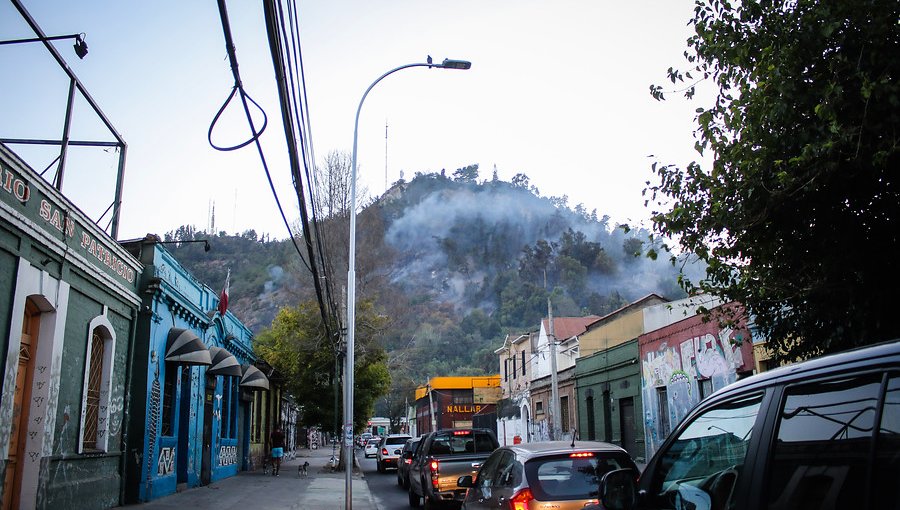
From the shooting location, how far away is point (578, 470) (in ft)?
23.6

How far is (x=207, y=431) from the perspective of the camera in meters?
20.0

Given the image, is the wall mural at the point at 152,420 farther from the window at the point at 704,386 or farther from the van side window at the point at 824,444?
the van side window at the point at 824,444

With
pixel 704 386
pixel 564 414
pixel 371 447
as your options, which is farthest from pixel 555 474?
pixel 371 447

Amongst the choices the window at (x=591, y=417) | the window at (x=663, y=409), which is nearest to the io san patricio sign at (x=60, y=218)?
the window at (x=663, y=409)

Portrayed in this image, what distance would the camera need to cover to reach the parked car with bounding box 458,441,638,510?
6.93m

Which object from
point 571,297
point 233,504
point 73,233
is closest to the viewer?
point 73,233

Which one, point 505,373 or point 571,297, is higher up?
point 571,297

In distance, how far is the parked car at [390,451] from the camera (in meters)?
32.3

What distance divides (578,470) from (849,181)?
4207 millimetres

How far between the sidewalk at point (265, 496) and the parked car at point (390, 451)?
7.84 metres

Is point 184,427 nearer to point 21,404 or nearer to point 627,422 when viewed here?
point 21,404

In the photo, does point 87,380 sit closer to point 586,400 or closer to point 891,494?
point 891,494

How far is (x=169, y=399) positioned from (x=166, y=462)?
55.3 inches

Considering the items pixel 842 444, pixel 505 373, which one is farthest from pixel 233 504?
pixel 505 373
